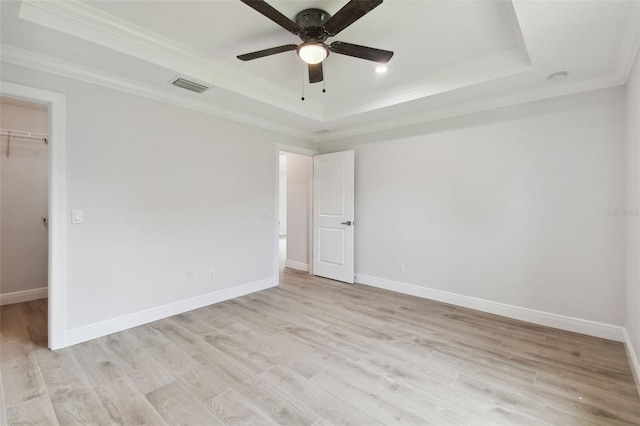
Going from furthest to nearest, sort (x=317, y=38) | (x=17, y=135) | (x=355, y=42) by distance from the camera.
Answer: (x=17, y=135)
(x=355, y=42)
(x=317, y=38)

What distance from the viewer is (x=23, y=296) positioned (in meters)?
3.73

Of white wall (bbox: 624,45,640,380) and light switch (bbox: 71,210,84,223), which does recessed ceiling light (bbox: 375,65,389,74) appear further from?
light switch (bbox: 71,210,84,223)

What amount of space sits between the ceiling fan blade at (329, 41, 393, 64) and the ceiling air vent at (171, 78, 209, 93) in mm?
1593

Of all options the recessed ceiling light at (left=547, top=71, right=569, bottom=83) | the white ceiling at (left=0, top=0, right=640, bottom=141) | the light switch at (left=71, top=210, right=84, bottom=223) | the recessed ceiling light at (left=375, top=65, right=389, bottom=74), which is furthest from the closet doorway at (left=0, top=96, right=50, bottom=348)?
the recessed ceiling light at (left=547, top=71, right=569, bottom=83)

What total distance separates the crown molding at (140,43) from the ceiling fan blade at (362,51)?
→ 1361 mm

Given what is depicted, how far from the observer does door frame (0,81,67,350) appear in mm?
2500

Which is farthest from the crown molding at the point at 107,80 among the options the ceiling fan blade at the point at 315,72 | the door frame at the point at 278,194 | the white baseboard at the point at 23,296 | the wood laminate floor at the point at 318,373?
the white baseboard at the point at 23,296

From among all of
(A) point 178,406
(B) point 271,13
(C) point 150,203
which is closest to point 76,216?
(C) point 150,203

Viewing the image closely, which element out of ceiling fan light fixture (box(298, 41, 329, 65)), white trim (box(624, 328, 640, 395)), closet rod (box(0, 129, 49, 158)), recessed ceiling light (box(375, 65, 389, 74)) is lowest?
white trim (box(624, 328, 640, 395))

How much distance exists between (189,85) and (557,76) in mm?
3660

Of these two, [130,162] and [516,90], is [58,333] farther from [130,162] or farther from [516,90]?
[516,90]

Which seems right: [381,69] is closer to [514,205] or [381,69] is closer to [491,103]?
[491,103]

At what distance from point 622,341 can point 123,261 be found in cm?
494

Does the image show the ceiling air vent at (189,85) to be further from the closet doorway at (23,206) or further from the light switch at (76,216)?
the closet doorway at (23,206)
